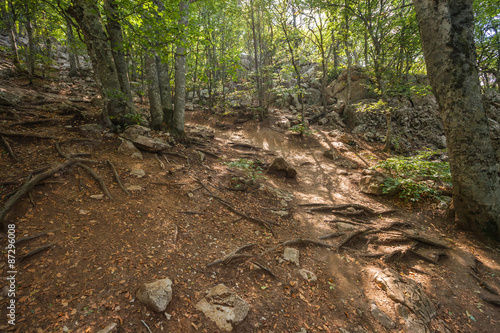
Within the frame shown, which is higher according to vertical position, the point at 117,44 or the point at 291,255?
the point at 117,44

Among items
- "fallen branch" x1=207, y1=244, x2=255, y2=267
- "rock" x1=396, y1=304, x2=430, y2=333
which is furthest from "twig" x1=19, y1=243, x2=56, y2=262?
"rock" x1=396, y1=304, x2=430, y2=333

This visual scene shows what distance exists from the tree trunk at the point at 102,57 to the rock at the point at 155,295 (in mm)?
6339

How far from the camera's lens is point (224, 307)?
113 inches

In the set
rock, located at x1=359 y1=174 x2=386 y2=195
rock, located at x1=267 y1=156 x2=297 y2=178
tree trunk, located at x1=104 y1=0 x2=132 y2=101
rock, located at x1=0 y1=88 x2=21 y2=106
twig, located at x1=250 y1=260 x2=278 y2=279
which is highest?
tree trunk, located at x1=104 y1=0 x2=132 y2=101

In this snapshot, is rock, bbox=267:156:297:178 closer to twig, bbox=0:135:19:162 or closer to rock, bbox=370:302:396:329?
rock, bbox=370:302:396:329

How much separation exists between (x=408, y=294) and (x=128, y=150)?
8.05 meters

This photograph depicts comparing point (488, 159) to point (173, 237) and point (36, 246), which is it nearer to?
point (173, 237)

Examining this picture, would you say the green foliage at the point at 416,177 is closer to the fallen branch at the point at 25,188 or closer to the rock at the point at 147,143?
the rock at the point at 147,143

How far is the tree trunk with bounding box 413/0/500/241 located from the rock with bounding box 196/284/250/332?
248 inches

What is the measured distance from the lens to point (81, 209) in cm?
398

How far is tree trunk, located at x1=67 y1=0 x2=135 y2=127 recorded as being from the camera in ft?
19.8

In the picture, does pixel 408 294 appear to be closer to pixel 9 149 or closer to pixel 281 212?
pixel 281 212

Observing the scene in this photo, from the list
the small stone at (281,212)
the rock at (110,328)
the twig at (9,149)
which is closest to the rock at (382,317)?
the small stone at (281,212)

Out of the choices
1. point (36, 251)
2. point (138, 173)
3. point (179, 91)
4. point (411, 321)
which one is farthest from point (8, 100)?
point (411, 321)
